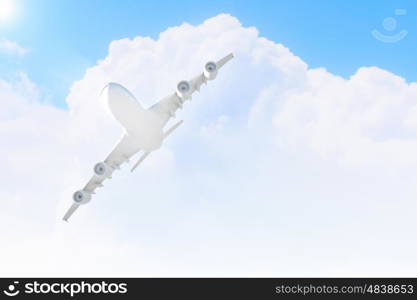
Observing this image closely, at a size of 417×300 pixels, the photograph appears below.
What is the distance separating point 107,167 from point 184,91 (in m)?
13.5

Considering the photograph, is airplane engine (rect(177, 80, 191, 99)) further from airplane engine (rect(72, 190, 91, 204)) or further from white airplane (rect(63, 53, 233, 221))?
airplane engine (rect(72, 190, 91, 204))

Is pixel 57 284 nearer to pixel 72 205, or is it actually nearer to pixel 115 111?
pixel 115 111

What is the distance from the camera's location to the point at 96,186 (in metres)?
Answer: 58.7

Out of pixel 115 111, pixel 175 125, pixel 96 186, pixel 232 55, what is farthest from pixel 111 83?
pixel 96 186

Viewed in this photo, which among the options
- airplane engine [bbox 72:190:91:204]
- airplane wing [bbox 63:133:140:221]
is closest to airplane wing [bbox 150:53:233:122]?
airplane wing [bbox 63:133:140:221]

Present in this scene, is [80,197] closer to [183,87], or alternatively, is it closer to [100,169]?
[100,169]

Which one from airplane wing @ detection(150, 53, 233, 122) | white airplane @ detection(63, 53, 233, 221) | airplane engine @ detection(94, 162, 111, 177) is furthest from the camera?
airplane engine @ detection(94, 162, 111, 177)

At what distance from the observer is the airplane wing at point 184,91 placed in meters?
50.9

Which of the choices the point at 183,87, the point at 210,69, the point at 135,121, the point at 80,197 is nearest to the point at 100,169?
the point at 80,197

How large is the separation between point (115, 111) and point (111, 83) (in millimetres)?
2730

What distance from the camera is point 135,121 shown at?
4903 centimetres

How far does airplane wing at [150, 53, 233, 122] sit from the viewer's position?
50.9 metres

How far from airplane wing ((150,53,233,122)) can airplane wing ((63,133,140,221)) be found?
17.6ft

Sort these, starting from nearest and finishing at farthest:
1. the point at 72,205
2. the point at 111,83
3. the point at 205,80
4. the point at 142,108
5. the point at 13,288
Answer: the point at 13,288
the point at 111,83
the point at 142,108
the point at 205,80
the point at 72,205
